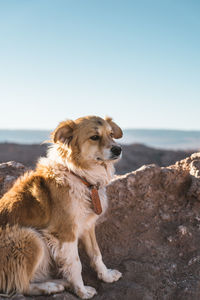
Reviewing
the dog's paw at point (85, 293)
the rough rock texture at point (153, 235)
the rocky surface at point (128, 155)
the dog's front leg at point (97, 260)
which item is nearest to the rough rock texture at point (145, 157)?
the rocky surface at point (128, 155)

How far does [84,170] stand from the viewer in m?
3.40

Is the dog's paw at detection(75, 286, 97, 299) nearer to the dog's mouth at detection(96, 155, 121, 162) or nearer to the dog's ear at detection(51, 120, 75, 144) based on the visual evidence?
the dog's mouth at detection(96, 155, 121, 162)

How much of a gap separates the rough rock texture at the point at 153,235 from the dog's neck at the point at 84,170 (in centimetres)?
94

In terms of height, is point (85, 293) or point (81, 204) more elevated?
point (81, 204)

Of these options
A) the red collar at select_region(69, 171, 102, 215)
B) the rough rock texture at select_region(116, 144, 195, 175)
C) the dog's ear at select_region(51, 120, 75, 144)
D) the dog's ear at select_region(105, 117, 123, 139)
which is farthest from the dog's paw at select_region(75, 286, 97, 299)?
the rough rock texture at select_region(116, 144, 195, 175)

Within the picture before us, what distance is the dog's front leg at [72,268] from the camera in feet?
10.4

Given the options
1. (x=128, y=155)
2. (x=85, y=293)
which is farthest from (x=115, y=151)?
(x=128, y=155)

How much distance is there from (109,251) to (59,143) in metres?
1.61

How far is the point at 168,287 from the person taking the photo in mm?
3271

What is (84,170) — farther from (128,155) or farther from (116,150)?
(128,155)

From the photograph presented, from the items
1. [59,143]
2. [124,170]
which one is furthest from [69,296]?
[124,170]

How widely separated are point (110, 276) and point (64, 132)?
1.74 meters

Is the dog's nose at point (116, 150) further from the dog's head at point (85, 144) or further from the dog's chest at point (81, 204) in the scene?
the dog's chest at point (81, 204)

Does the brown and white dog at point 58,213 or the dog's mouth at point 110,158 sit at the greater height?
the dog's mouth at point 110,158
